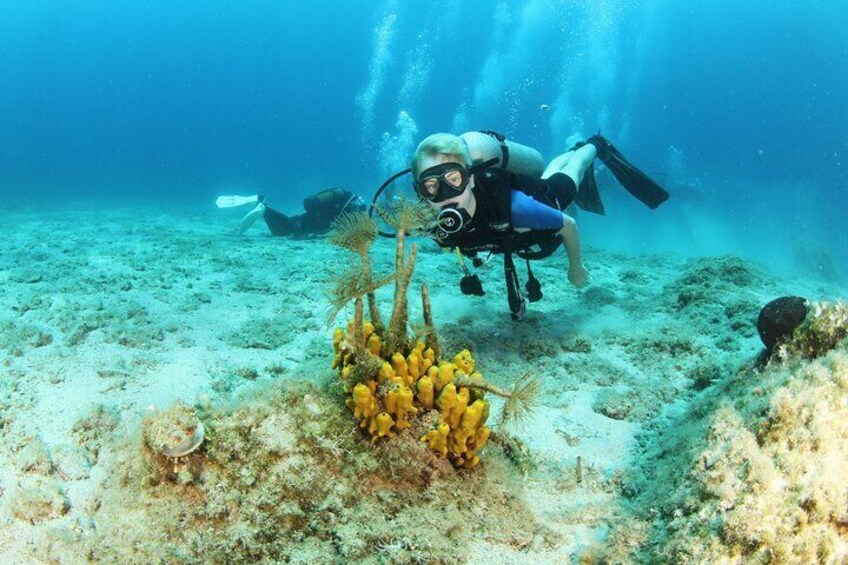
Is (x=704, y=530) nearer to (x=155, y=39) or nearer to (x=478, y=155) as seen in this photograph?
(x=478, y=155)

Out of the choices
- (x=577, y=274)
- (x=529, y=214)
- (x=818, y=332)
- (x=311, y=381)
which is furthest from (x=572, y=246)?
(x=311, y=381)

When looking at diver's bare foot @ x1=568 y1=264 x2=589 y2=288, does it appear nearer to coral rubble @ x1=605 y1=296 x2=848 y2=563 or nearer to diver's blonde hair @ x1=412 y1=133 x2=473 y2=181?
diver's blonde hair @ x1=412 y1=133 x2=473 y2=181

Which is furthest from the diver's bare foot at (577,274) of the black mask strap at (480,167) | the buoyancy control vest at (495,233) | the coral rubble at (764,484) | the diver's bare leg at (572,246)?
the coral rubble at (764,484)

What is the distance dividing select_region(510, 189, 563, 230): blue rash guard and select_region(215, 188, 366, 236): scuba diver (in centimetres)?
744

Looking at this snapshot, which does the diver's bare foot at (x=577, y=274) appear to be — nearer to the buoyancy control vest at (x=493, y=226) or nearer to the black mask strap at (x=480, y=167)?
the buoyancy control vest at (x=493, y=226)

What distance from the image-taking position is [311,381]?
2840 millimetres

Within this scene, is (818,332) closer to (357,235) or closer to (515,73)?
(357,235)

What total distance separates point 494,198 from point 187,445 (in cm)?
339

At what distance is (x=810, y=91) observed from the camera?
110875mm

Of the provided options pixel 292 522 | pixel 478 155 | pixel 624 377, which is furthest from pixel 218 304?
pixel 624 377

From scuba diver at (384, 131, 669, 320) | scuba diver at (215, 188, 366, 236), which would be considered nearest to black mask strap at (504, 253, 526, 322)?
scuba diver at (384, 131, 669, 320)

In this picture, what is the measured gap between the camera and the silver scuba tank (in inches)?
192

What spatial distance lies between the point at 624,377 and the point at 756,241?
107ft

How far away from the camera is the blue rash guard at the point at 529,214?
4.58 meters
